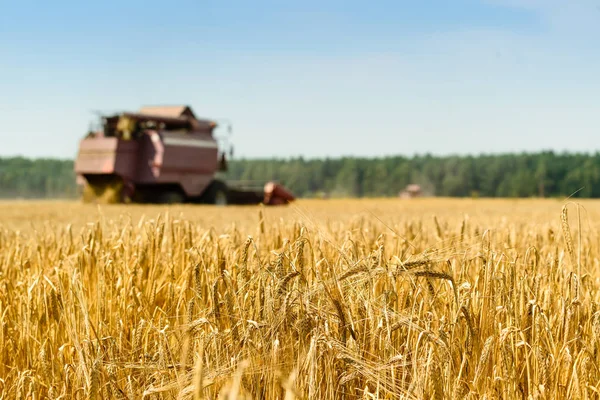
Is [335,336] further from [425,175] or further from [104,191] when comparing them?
[425,175]

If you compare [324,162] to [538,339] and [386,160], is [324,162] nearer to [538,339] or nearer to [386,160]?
[386,160]

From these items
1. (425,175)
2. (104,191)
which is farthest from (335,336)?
(425,175)

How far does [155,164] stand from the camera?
20.7m

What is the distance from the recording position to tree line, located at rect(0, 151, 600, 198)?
305ft

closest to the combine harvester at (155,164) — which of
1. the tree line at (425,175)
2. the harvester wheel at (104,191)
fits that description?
the harvester wheel at (104,191)

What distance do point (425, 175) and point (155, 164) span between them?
8993 centimetres

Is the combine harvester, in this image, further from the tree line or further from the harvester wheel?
the tree line

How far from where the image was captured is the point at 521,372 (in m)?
2.39

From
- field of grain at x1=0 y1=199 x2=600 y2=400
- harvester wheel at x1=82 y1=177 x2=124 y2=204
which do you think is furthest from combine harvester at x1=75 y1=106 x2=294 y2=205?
field of grain at x1=0 y1=199 x2=600 y2=400

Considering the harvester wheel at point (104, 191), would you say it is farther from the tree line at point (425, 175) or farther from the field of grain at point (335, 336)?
the tree line at point (425, 175)

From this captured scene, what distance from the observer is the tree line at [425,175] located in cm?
9306

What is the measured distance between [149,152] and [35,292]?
59.0ft

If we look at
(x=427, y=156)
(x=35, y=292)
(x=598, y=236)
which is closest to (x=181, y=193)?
(x=598, y=236)

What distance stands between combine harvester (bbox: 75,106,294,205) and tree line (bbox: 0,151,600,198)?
67.9 meters
